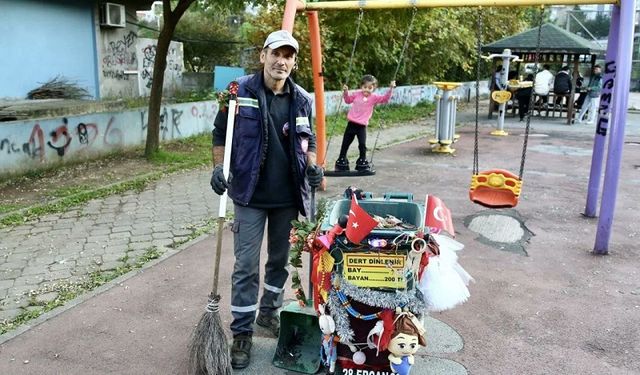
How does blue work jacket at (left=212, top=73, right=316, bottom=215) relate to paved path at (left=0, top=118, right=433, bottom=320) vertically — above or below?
above

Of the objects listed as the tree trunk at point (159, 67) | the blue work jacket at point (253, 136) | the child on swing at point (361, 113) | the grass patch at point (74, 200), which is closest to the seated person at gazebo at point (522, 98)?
the child on swing at point (361, 113)

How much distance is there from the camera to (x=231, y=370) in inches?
134

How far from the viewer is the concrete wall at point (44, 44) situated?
37.2ft

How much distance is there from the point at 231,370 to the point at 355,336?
31.6 inches

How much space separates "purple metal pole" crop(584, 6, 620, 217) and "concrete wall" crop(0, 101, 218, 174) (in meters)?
7.41

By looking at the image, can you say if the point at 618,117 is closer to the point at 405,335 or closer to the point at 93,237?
the point at 405,335

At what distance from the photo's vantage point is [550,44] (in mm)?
17062

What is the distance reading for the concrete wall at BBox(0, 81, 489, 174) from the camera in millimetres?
8141

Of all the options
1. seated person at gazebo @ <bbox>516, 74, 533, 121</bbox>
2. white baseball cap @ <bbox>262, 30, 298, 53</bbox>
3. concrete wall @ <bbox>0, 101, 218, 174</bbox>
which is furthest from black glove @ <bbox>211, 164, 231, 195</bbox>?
seated person at gazebo @ <bbox>516, 74, 533, 121</bbox>

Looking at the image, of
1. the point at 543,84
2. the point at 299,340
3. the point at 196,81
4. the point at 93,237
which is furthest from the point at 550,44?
the point at 299,340

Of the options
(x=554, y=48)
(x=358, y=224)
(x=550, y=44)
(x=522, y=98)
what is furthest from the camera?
(x=522, y=98)

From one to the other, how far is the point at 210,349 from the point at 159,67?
730cm

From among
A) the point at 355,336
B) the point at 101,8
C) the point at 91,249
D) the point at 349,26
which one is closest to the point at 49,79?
the point at 101,8

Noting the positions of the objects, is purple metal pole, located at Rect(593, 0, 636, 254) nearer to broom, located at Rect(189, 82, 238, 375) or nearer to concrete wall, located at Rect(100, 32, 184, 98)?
broom, located at Rect(189, 82, 238, 375)
